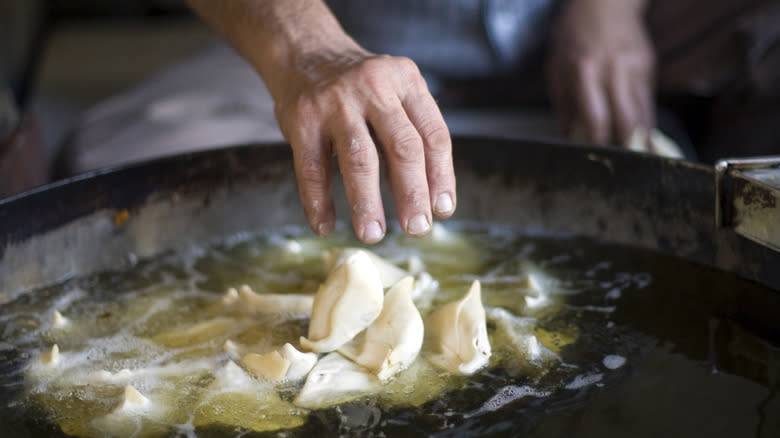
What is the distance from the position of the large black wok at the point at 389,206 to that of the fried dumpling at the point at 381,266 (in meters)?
0.16

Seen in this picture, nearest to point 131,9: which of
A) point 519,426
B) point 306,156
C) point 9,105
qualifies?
point 9,105

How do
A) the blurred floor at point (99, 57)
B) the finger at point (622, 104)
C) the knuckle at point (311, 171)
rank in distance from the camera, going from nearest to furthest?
the knuckle at point (311, 171), the finger at point (622, 104), the blurred floor at point (99, 57)

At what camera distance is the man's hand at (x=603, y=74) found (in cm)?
121

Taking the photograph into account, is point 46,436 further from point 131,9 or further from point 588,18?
point 131,9

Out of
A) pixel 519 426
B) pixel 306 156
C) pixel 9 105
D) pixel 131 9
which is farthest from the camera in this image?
pixel 131 9

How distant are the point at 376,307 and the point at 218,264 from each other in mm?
276

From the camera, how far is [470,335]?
61 centimetres

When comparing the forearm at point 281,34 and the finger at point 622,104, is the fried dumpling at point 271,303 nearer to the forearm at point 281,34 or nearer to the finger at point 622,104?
the forearm at point 281,34

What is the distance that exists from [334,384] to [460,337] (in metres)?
0.12

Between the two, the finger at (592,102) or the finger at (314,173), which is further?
the finger at (592,102)

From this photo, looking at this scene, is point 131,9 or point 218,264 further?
point 131,9

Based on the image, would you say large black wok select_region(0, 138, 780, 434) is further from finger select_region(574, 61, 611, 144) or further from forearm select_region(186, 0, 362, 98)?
finger select_region(574, 61, 611, 144)

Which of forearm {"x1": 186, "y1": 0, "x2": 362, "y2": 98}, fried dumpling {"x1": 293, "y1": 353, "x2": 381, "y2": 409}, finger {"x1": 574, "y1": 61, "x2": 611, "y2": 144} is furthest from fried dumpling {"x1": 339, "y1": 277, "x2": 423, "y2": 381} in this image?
finger {"x1": 574, "y1": 61, "x2": 611, "y2": 144}

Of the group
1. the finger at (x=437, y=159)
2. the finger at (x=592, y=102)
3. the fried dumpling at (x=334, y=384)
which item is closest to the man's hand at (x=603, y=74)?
the finger at (x=592, y=102)
